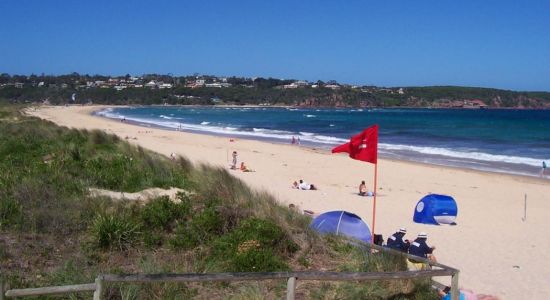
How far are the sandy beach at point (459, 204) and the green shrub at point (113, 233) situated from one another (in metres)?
4.31

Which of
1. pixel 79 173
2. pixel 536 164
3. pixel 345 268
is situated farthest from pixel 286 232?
pixel 536 164

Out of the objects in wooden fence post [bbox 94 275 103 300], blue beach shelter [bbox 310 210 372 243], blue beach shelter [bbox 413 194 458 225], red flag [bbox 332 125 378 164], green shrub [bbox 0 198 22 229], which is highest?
red flag [bbox 332 125 378 164]

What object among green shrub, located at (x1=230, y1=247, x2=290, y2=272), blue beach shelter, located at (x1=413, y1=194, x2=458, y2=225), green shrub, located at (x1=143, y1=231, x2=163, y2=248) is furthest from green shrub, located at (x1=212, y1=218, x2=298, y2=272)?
blue beach shelter, located at (x1=413, y1=194, x2=458, y2=225)

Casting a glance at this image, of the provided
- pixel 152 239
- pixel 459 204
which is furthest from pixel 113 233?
pixel 459 204

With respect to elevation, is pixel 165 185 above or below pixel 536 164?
above

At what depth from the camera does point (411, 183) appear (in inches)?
747

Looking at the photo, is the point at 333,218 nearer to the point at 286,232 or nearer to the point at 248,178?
the point at 286,232

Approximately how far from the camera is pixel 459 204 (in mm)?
15055

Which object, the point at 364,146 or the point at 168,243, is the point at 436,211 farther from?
the point at 168,243

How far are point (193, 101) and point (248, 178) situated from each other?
155 m

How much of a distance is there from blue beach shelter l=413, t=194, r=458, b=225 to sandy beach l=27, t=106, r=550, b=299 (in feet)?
0.71

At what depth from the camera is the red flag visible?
7746 millimetres

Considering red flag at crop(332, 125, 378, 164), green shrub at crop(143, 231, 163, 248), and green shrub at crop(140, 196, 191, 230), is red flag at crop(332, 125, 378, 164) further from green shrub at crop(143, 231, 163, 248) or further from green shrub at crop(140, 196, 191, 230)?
green shrub at crop(143, 231, 163, 248)

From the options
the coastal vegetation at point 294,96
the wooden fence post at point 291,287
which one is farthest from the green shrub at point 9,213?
the coastal vegetation at point 294,96
